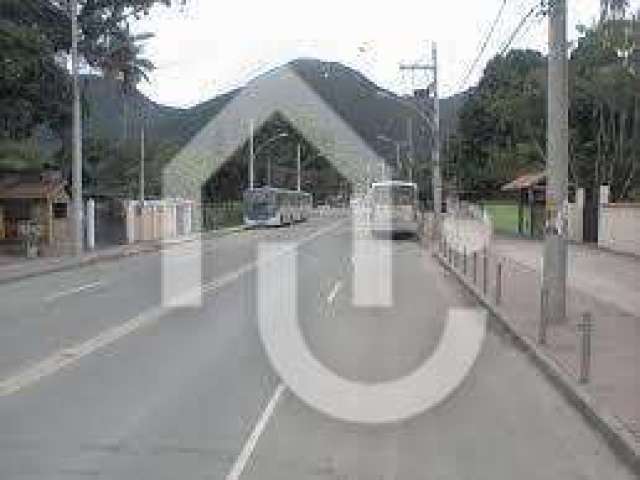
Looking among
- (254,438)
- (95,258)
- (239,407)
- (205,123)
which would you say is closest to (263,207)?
(95,258)

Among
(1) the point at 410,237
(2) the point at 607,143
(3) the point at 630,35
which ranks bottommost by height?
(1) the point at 410,237

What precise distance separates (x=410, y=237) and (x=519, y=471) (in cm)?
5718

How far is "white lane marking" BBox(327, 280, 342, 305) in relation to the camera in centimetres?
2631

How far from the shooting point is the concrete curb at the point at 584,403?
1051 cm

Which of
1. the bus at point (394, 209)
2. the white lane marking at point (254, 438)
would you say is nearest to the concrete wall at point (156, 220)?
the bus at point (394, 209)

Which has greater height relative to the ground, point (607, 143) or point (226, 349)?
point (607, 143)

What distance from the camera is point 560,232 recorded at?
20.5 metres

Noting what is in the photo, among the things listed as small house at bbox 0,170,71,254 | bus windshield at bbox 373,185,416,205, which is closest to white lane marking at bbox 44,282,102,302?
small house at bbox 0,170,71,254

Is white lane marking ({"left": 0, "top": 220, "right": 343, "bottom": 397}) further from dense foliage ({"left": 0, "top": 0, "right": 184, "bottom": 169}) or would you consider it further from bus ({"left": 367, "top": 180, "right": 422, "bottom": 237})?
bus ({"left": 367, "top": 180, "right": 422, "bottom": 237})

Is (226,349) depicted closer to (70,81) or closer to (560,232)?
(560,232)

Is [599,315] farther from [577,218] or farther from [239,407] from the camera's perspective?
[577,218]

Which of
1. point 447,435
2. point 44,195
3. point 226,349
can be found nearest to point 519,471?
point 447,435

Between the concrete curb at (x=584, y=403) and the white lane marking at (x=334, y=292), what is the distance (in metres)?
5.75

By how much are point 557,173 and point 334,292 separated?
8.61 meters
